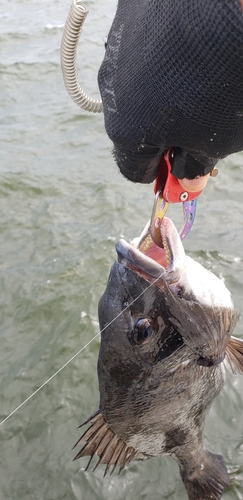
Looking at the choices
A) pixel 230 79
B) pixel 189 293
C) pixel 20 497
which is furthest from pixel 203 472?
pixel 230 79

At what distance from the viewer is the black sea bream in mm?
2562

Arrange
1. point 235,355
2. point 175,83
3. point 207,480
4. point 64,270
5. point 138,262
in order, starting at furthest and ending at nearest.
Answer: point 64,270 < point 207,480 < point 235,355 < point 138,262 < point 175,83

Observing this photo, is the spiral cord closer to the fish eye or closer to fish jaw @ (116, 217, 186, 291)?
fish jaw @ (116, 217, 186, 291)

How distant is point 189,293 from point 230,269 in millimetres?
2627

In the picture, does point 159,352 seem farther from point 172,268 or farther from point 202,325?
point 172,268

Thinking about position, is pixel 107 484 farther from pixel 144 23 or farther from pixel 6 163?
pixel 6 163

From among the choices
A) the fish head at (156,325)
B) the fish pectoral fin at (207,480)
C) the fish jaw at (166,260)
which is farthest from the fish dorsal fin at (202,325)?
the fish pectoral fin at (207,480)

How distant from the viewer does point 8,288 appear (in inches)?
199

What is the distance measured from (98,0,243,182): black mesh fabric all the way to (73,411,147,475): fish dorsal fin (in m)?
1.67

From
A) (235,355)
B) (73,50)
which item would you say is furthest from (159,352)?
(73,50)

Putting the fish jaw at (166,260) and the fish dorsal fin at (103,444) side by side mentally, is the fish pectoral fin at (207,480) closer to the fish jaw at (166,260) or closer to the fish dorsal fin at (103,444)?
the fish dorsal fin at (103,444)

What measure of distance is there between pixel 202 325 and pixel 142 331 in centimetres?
35

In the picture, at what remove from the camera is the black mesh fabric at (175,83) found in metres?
1.58

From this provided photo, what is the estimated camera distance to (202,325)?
8.07ft
